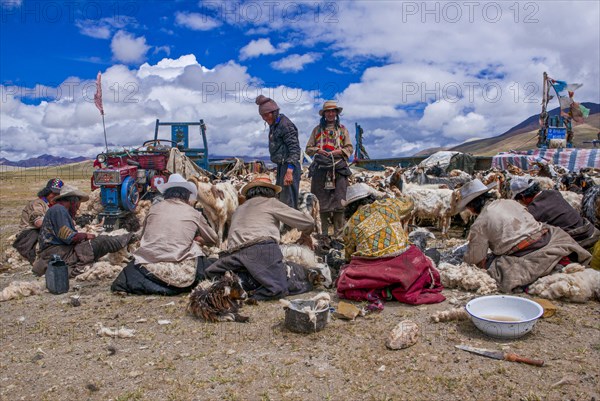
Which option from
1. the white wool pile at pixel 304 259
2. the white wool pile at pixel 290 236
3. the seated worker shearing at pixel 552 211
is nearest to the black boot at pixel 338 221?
the white wool pile at pixel 290 236

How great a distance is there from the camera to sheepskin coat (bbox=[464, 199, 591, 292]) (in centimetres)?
456

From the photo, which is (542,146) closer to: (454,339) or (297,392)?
(454,339)

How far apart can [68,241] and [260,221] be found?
8.34 ft

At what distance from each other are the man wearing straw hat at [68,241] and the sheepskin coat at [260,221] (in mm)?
2038

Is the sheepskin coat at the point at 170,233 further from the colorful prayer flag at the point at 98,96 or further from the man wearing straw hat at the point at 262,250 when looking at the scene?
the colorful prayer flag at the point at 98,96

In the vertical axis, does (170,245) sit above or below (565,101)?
below

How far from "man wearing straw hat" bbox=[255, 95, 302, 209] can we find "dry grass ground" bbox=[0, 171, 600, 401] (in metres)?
2.44

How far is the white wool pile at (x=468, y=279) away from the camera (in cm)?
458

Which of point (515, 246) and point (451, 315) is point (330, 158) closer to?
point (515, 246)

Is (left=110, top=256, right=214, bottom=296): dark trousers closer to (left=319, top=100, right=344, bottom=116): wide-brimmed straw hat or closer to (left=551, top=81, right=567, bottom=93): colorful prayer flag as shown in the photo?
(left=319, top=100, right=344, bottom=116): wide-brimmed straw hat

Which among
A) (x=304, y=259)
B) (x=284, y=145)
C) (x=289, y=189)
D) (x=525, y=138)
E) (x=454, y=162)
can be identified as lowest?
(x=304, y=259)

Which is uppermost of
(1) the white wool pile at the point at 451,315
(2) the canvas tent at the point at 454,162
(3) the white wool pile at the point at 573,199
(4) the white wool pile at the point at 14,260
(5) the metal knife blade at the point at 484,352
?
(2) the canvas tent at the point at 454,162

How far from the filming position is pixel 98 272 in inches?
227

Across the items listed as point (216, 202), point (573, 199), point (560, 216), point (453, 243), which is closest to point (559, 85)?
point (573, 199)
